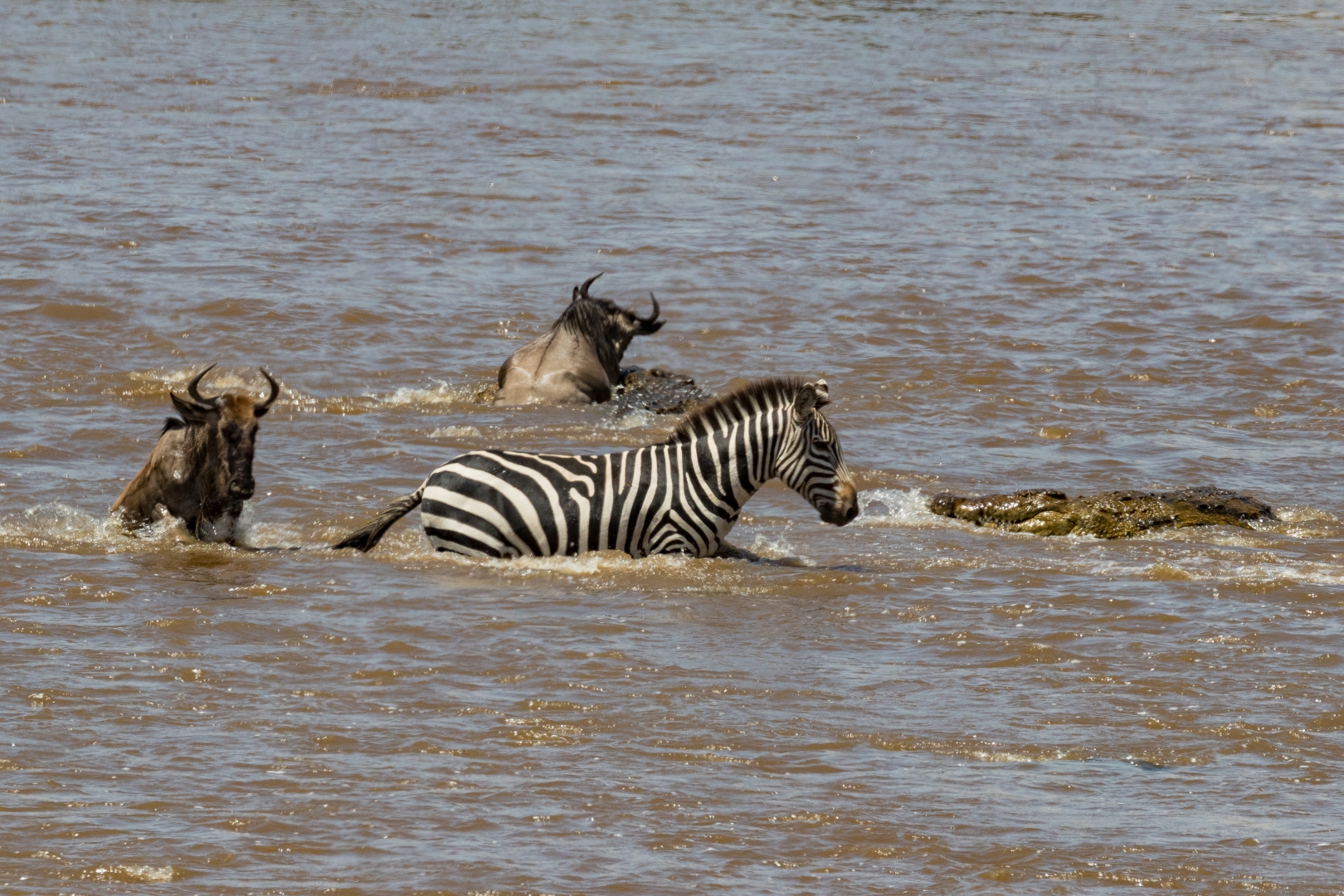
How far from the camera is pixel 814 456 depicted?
433 inches

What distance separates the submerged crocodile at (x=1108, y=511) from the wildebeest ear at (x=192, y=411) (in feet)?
15.1

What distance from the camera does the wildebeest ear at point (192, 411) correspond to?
10.5m

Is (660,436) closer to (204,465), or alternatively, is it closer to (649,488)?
(649,488)

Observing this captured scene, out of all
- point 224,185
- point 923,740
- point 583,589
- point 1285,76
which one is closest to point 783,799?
point 923,740

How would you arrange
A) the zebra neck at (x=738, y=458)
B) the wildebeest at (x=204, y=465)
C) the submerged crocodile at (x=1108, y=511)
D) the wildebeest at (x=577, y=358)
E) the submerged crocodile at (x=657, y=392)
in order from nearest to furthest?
1. the wildebeest at (x=204, y=465)
2. the zebra neck at (x=738, y=458)
3. the submerged crocodile at (x=1108, y=511)
4. the submerged crocodile at (x=657, y=392)
5. the wildebeest at (x=577, y=358)

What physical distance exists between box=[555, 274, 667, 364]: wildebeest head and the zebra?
504cm

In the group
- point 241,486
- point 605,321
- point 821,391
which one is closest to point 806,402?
point 821,391

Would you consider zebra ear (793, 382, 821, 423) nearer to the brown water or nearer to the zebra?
the zebra

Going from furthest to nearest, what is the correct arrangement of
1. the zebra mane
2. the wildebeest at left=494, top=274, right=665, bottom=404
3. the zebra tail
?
1. the wildebeest at left=494, top=274, right=665, bottom=404
2. the zebra mane
3. the zebra tail

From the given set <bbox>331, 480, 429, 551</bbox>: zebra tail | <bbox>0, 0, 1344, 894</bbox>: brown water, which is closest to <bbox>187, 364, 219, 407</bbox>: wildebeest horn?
<bbox>0, 0, 1344, 894</bbox>: brown water

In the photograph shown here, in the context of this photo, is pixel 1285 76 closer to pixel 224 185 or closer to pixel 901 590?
pixel 224 185

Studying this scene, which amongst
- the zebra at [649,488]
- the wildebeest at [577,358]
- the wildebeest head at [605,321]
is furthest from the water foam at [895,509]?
the wildebeest head at [605,321]

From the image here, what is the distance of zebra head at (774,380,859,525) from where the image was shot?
36.1 feet

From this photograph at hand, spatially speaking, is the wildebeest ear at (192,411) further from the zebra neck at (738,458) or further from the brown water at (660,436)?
the zebra neck at (738,458)
